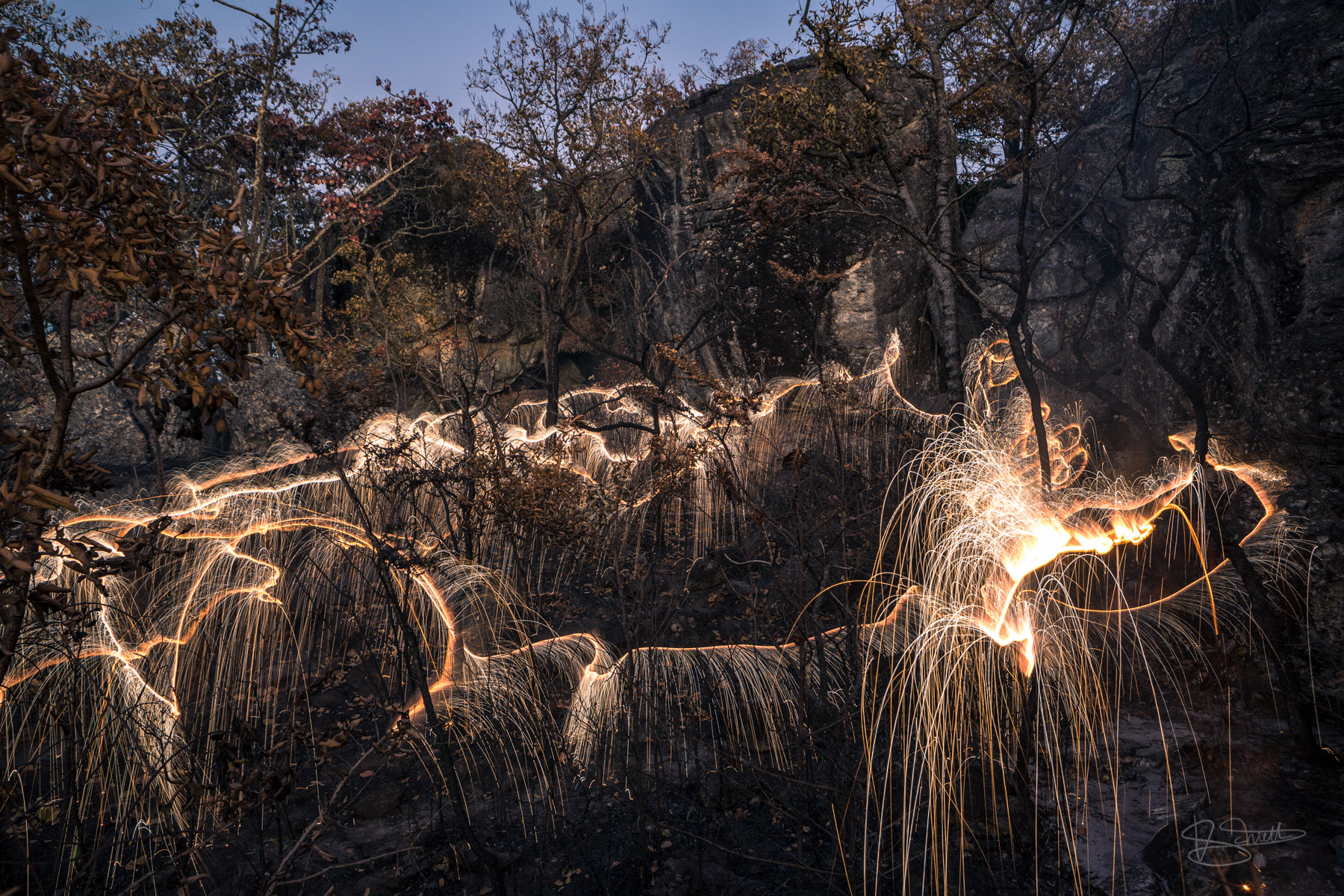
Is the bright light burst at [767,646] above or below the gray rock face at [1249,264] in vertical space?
below

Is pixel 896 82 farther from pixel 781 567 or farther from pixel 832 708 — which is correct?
pixel 832 708

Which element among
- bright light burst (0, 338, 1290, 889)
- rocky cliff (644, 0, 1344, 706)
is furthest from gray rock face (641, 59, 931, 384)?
bright light burst (0, 338, 1290, 889)

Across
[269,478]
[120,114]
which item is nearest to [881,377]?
[269,478]

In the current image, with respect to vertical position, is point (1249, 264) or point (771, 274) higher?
point (771, 274)

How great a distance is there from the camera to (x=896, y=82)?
12453 millimetres

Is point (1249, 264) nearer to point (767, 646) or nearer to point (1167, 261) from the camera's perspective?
point (1167, 261)

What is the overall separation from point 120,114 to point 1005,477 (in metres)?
5.09
